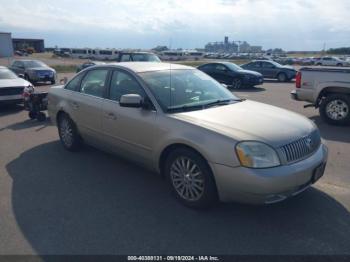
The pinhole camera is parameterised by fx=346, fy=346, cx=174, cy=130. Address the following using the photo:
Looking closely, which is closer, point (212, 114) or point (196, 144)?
point (196, 144)

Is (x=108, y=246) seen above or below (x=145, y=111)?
below

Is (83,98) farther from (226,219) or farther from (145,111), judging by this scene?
(226,219)

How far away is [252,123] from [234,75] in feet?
48.0

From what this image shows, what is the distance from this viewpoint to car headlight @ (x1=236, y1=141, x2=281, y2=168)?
137 inches

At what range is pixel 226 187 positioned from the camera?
11.8ft

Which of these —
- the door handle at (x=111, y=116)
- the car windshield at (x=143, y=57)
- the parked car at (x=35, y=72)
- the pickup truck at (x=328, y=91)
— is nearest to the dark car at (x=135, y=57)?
the car windshield at (x=143, y=57)

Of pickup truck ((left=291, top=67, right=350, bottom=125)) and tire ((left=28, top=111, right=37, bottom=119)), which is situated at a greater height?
pickup truck ((left=291, top=67, right=350, bottom=125))

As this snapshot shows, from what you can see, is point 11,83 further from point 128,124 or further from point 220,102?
point 220,102

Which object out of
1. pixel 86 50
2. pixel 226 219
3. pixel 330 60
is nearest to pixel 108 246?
pixel 226 219

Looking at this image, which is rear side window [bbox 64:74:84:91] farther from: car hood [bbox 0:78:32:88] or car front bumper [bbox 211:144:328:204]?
car hood [bbox 0:78:32:88]

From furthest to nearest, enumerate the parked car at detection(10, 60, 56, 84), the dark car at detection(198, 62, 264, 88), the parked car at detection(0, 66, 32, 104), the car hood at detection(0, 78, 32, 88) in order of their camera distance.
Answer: the parked car at detection(10, 60, 56, 84) → the dark car at detection(198, 62, 264, 88) → the car hood at detection(0, 78, 32, 88) → the parked car at detection(0, 66, 32, 104)

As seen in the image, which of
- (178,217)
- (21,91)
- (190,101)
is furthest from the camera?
(21,91)

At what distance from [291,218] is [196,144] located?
4.34 feet

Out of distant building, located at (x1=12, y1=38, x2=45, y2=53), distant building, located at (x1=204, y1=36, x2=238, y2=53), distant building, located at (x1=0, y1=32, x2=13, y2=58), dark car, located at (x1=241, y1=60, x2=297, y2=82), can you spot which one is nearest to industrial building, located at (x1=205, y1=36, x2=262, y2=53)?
distant building, located at (x1=204, y1=36, x2=238, y2=53)
